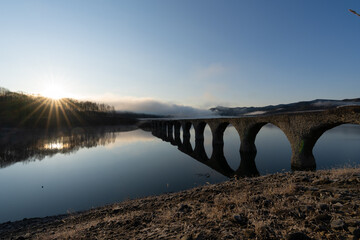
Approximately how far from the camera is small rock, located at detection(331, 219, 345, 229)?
301 cm

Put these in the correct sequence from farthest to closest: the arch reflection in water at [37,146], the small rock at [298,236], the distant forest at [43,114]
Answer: the distant forest at [43,114] → the arch reflection in water at [37,146] → the small rock at [298,236]

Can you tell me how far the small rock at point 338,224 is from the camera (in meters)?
3.01

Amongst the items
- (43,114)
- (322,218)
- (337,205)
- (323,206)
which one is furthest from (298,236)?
(43,114)

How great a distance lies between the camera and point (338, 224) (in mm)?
3047

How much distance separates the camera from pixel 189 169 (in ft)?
56.3

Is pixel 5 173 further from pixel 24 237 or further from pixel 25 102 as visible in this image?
pixel 25 102

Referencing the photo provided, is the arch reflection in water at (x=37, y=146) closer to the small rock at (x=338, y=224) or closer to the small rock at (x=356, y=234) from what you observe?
the small rock at (x=338, y=224)

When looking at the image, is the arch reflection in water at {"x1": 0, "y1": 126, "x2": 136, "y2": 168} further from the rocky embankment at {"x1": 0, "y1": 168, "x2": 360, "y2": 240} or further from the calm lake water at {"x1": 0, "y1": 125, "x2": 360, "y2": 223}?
the rocky embankment at {"x1": 0, "y1": 168, "x2": 360, "y2": 240}

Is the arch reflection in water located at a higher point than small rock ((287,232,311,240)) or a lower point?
lower

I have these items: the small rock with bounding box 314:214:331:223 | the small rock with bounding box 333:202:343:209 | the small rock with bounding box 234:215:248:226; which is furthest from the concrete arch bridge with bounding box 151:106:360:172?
the small rock with bounding box 314:214:331:223

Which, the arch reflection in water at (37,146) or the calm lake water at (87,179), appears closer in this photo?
the calm lake water at (87,179)

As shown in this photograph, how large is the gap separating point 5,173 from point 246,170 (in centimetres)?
2440

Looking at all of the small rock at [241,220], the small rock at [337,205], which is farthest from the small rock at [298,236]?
the small rock at [337,205]

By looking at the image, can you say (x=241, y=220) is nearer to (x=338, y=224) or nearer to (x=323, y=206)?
(x=338, y=224)
